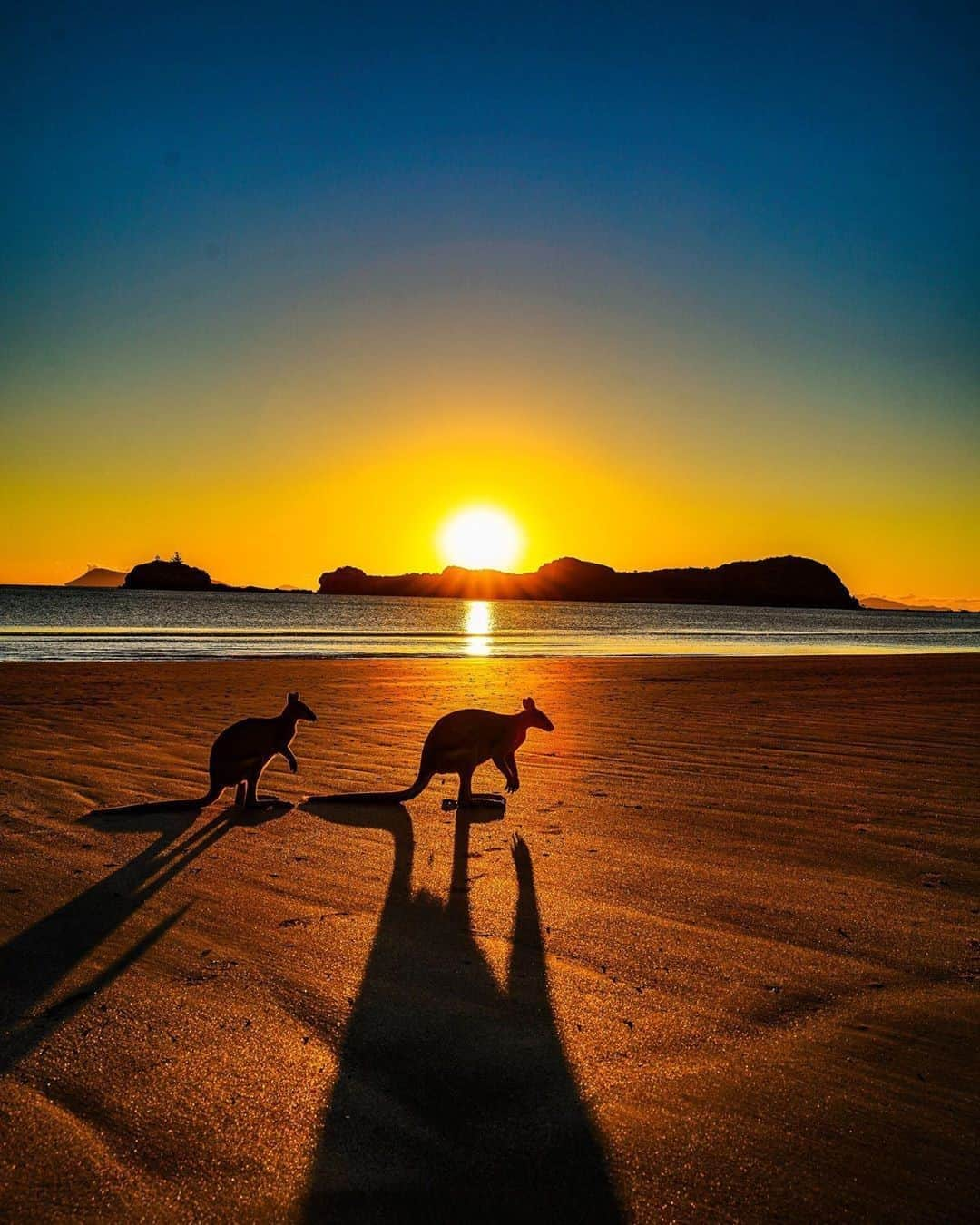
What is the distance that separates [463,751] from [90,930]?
334 centimetres

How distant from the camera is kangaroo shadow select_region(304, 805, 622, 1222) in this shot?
263cm

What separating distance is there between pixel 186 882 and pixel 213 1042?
2123mm

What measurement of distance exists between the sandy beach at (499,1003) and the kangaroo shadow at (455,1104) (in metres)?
0.01

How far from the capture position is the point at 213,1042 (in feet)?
11.5

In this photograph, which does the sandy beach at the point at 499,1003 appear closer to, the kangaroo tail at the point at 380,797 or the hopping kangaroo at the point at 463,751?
the kangaroo tail at the point at 380,797

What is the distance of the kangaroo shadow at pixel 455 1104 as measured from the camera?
8.62 feet

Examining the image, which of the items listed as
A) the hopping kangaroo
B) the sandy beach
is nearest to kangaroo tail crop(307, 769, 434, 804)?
the hopping kangaroo

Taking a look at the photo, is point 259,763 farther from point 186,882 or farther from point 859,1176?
point 859,1176

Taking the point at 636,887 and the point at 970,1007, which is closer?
the point at 970,1007

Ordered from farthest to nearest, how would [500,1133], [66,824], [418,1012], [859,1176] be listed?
1. [66,824]
2. [418,1012]
3. [500,1133]
4. [859,1176]

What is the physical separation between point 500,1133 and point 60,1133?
1.37 m

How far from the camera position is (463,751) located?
24.5ft

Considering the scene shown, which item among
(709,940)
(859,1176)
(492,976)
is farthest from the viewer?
(709,940)

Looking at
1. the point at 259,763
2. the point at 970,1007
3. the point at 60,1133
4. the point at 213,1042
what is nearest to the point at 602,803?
the point at 259,763
